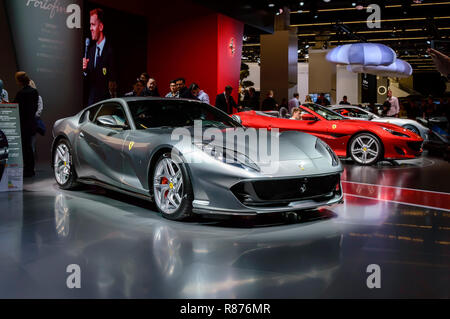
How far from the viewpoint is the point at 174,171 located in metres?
4.56

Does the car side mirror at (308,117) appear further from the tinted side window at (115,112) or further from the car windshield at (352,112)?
the tinted side window at (115,112)

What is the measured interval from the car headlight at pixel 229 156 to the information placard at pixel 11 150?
3061 millimetres

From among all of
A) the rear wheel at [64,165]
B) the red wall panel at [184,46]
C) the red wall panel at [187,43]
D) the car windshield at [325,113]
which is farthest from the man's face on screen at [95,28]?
the rear wheel at [64,165]

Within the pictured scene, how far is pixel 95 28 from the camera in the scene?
38.3 ft

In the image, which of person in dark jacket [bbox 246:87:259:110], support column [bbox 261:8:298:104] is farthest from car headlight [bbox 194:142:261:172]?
support column [bbox 261:8:298:104]

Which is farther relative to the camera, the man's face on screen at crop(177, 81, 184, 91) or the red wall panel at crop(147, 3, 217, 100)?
the red wall panel at crop(147, 3, 217, 100)

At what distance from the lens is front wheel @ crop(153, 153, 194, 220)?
440cm

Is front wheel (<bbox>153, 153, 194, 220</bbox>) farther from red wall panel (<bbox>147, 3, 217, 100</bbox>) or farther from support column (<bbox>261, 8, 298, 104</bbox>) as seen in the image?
support column (<bbox>261, 8, 298, 104</bbox>)

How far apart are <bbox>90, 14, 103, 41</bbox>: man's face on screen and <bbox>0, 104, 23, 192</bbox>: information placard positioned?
559 centimetres

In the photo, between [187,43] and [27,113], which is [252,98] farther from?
[27,113]

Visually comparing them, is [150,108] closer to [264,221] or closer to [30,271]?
[264,221]

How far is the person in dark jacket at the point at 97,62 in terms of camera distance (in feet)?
38.1

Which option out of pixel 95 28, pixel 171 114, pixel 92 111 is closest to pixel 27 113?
pixel 92 111
